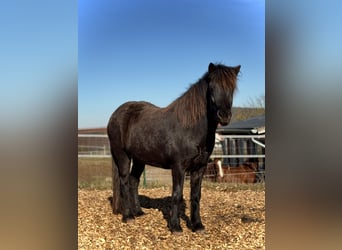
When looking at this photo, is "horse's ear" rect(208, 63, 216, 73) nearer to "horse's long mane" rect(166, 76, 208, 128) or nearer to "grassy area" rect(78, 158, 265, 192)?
"horse's long mane" rect(166, 76, 208, 128)

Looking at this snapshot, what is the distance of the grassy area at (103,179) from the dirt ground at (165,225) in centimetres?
9

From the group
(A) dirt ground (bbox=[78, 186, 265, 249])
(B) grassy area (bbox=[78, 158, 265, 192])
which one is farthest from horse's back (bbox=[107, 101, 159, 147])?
(A) dirt ground (bbox=[78, 186, 265, 249])

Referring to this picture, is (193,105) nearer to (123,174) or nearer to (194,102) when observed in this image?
(194,102)

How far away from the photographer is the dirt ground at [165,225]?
261 centimetres

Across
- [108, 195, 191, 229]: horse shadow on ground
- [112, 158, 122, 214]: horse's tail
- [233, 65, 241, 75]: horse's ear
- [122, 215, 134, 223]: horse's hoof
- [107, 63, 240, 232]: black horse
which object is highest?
[233, 65, 241, 75]: horse's ear

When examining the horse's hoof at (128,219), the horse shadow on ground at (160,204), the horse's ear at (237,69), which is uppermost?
the horse's ear at (237,69)

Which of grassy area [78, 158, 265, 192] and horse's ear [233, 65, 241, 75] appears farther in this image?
grassy area [78, 158, 265, 192]

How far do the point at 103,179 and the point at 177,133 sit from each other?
1.12 m

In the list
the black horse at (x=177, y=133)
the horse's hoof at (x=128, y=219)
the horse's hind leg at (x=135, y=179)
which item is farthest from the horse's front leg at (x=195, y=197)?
the horse's hind leg at (x=135, y=179)

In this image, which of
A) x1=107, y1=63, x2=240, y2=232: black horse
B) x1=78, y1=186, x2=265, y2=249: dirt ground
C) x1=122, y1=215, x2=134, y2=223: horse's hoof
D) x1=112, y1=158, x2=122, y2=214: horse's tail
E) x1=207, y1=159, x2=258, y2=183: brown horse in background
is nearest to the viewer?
x1=107, y1=63, x2=240, y2=232: black horse

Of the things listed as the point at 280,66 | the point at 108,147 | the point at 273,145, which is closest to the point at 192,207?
the point at 108,147

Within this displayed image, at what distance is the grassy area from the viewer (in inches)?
107

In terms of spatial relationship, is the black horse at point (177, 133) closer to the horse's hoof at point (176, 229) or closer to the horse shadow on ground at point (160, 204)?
the horse's hoof at point (176, 229)

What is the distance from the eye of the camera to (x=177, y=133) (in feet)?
9.07
